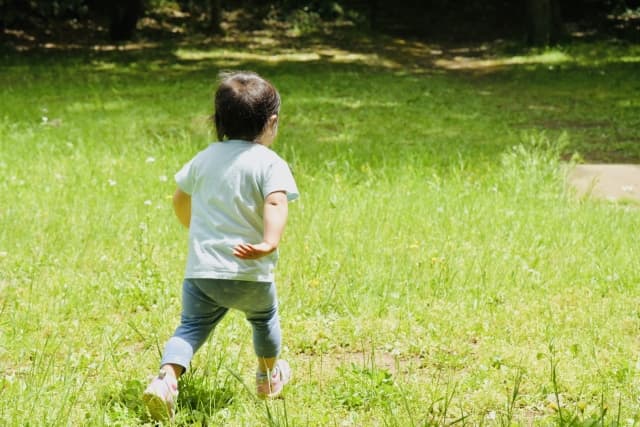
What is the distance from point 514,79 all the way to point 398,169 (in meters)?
11.1

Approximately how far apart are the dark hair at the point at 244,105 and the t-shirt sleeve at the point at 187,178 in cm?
20

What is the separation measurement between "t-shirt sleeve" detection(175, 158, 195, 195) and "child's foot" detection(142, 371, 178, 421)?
742 millimetres

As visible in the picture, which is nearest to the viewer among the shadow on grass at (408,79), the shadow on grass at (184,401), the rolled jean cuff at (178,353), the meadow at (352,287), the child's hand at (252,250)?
the child's hand at (252,250)

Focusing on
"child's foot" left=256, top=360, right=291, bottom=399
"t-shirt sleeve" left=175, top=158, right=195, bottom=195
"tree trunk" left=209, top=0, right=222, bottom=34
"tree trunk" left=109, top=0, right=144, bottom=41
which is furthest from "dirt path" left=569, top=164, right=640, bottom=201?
"tree trunk" left=209, top=0, right=222, bottom=34

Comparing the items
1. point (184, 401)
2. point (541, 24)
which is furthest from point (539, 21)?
point (184, 401)

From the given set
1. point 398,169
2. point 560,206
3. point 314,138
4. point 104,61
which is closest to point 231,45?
point 104,61

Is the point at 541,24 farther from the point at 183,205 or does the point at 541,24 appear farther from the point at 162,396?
the point at 162,396

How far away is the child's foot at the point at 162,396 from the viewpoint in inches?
122

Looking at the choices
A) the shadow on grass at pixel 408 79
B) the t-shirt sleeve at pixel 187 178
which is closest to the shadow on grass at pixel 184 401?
the t-shirt sleeve at pixel 187 178

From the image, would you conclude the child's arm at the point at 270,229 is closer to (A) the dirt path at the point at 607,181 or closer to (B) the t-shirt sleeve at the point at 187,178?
(B) the t-shirt sleeve at the point at 187,178

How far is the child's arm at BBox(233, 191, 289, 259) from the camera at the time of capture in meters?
3.04

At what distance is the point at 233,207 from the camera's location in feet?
10.6

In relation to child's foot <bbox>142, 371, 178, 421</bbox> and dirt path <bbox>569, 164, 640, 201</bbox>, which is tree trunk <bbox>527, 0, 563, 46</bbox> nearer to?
dirt path <bbox>569, 164, 640, 201</bbox>

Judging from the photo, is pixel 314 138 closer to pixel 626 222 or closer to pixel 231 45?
pixel 626 222
